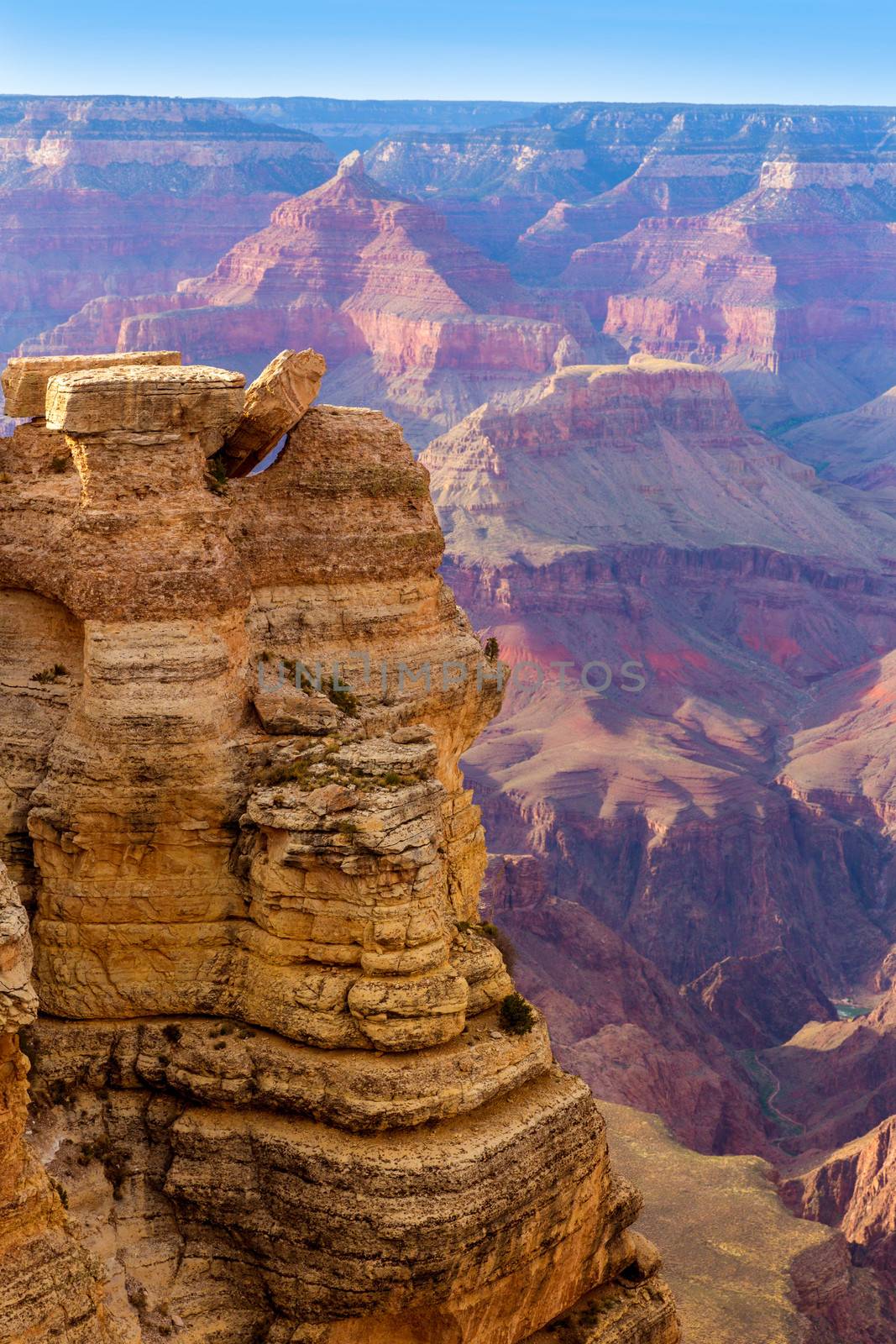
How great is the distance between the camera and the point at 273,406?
101ft

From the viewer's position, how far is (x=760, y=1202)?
5659 cm

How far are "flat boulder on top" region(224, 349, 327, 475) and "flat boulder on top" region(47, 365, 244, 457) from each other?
1.20 metres

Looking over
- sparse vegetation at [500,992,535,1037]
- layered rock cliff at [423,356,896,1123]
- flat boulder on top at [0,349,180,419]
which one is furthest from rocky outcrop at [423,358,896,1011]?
flat boulder on top at [0,349,180,419]

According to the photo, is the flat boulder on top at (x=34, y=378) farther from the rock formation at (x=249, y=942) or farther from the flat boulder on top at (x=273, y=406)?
the flat boulder on top at (x=273, y=406)

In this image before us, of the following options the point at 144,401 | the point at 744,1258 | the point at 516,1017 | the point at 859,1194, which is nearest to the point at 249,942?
the point at 516,1017

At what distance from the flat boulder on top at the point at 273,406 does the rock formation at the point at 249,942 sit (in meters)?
0.13

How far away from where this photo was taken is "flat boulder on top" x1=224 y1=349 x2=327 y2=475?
1214 inches

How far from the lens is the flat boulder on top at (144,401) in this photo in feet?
92.3

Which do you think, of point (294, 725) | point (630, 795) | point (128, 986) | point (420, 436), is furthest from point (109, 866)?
Result: point (420, 436)

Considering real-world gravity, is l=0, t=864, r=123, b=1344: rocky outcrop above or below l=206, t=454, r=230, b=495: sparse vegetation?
below

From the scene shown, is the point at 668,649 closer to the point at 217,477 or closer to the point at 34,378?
the point at 34,378

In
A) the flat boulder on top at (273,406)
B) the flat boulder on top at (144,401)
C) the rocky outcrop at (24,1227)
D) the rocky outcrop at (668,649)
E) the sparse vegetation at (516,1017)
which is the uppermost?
the rocky outcrop at (668,649)

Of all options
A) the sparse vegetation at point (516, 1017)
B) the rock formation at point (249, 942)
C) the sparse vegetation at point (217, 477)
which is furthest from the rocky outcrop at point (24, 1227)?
the sparse vegetation at point (217, 477)

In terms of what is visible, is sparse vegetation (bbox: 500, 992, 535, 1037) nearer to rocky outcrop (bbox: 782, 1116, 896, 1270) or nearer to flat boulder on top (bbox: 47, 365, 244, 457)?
flat boulder on top (bbox: 47, 365, 244, 457)
